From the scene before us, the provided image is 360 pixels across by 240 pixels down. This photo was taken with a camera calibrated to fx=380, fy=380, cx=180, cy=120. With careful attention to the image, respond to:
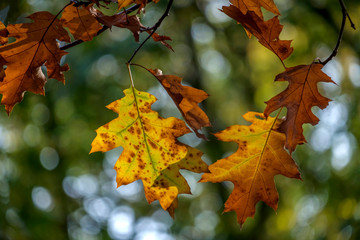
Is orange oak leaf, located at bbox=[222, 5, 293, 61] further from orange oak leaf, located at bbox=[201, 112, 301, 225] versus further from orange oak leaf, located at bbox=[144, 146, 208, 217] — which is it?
orange oak leaf, located at bbox=[144, 146, 208, 217]

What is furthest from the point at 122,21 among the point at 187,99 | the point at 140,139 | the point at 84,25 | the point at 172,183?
the point at 172,183

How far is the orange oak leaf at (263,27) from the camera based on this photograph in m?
0.88

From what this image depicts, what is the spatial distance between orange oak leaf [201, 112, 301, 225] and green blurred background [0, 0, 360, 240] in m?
3.34

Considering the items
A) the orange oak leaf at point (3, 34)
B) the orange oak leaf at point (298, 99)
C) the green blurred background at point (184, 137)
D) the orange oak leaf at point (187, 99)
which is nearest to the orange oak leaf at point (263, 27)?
the orange oak leaf at point (298, 99)

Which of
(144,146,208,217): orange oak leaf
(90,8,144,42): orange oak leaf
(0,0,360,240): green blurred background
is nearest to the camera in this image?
(90,8,144,42): orange oak leaf

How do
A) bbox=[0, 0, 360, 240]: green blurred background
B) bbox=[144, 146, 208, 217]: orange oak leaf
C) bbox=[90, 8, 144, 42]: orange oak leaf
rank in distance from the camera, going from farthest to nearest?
bbox=[0, 0, 360, 240]: green blurred background < bbox=[144, 146, 208, 217]: orange oak leaf < bbox=[90, 8, 144, 42]: orange oak leaf

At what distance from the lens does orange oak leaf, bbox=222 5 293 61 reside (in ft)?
2.88

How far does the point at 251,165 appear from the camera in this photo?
3.79 feet

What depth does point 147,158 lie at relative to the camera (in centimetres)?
110

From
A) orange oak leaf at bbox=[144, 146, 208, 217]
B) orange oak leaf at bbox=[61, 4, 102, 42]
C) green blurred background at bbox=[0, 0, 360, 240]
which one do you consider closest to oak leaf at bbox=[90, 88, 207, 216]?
orange oak leaf at bbox=[144, 146, 208, 217]

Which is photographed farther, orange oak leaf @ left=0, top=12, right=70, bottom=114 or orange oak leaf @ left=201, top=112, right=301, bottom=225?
orange oak leaf @ left=201, top=112, right=301, bottom=225

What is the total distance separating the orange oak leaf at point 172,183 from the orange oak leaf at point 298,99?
241mm

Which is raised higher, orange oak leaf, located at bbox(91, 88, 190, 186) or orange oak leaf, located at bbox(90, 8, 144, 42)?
orange oak leaf, located at bbox(90, 8, 144, 42)

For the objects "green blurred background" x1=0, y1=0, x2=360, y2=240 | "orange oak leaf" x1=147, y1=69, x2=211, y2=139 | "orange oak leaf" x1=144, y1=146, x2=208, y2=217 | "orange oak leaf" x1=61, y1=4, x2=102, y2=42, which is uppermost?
"orange oak leaf" x1=61, y1=4, x2=102, y2=42
